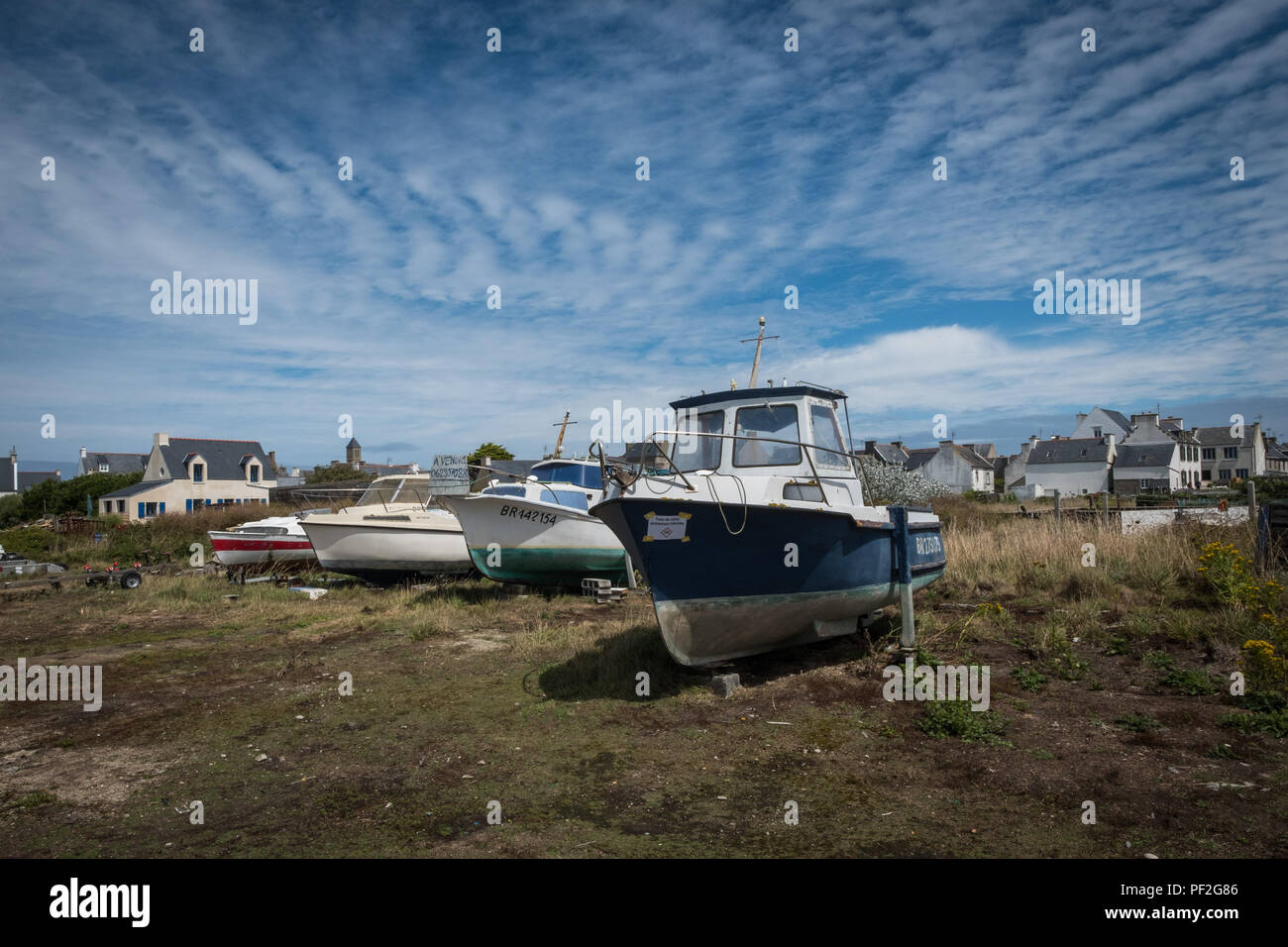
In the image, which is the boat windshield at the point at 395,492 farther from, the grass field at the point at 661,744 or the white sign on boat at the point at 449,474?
the grass field at the point at 661,744

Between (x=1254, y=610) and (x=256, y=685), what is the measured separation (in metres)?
10.3

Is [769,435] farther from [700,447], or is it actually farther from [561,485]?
[561,485]

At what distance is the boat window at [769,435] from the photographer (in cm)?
838

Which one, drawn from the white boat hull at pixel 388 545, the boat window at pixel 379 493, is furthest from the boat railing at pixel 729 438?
the boat window at pixel 379 493

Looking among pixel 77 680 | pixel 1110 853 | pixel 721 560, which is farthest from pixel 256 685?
pixel 1110 853

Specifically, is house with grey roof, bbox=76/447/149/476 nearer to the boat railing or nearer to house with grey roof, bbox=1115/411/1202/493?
the boat railing

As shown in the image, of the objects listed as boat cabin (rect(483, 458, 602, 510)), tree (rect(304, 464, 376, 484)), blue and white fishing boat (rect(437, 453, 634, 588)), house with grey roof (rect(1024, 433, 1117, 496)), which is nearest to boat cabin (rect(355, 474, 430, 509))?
boat cabin (rect(483, 458, 602, 510))

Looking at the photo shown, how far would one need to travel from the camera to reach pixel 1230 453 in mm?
59969

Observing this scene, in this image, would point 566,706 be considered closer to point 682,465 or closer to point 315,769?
point 315,769

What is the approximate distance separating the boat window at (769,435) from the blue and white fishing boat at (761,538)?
0.01 m

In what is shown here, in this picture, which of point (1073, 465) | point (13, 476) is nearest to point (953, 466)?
point (1073, 465)

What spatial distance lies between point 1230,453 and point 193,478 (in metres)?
75.1
